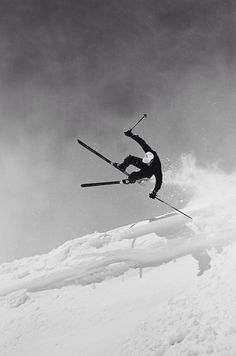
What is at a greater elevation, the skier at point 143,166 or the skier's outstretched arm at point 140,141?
the skier's outstretched arm at point 140,141

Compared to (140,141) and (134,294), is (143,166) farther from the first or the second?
(134,294)

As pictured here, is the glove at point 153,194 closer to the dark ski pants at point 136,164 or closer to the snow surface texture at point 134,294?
the dark ski pants at point 136,164

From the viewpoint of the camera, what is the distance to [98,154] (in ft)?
55.1

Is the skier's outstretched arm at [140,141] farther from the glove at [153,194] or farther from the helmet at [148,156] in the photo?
the glove at [153,194]

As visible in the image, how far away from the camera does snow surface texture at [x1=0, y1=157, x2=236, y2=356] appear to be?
19.9 meters

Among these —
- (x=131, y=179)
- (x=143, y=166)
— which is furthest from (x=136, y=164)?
(x=131, y=179)

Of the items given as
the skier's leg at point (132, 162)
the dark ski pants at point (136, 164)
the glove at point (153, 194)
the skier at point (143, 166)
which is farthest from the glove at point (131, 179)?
the glove at point (153, 194)

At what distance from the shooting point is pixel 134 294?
26.1 m

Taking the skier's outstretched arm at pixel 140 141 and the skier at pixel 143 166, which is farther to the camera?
the skier at pixel 143 166

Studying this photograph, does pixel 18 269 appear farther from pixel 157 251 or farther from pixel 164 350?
pixel 164 350

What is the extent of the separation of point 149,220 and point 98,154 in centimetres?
2030

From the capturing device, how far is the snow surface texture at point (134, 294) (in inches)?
785

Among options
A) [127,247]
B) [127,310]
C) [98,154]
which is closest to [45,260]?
[127,247]

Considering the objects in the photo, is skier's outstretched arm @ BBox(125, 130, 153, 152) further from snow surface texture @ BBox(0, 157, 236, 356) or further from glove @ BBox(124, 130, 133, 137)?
snow surface texture @ BBox(0, 157, 236, 356)
